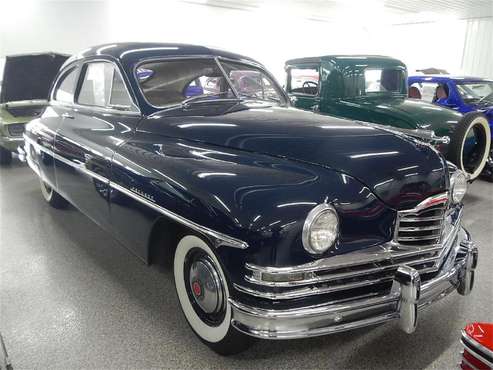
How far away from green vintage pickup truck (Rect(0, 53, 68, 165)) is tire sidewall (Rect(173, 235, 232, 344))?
171 inches

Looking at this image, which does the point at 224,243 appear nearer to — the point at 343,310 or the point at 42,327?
the point at 343,310

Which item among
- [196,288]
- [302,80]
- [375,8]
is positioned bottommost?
[196,288]

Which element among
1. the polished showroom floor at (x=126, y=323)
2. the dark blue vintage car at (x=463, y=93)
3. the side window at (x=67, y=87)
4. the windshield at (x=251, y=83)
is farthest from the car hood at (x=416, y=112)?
the side window at (x=67, y=87)

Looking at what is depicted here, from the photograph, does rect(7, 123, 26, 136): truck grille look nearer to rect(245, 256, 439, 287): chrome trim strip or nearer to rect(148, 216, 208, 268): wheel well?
rect(148, 216, 208, 268): wheel well

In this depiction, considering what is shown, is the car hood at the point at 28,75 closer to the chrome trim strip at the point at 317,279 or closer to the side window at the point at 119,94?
the side window at the point at 119,94

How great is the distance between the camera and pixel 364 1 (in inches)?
467

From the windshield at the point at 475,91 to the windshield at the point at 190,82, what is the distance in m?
4.60

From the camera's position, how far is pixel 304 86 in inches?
231

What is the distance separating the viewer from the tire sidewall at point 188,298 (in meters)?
1.89

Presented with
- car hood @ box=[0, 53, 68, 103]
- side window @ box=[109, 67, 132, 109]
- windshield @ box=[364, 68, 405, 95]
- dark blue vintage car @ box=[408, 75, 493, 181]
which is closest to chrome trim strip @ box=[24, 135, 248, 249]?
side window @ box=[109, 67, 132, 109]

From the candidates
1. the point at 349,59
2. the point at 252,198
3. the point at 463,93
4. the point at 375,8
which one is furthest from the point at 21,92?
the point at 375,8

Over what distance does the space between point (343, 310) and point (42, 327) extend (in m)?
1.70

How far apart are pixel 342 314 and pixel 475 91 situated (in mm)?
6284

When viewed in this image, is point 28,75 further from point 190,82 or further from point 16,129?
point 190,82
